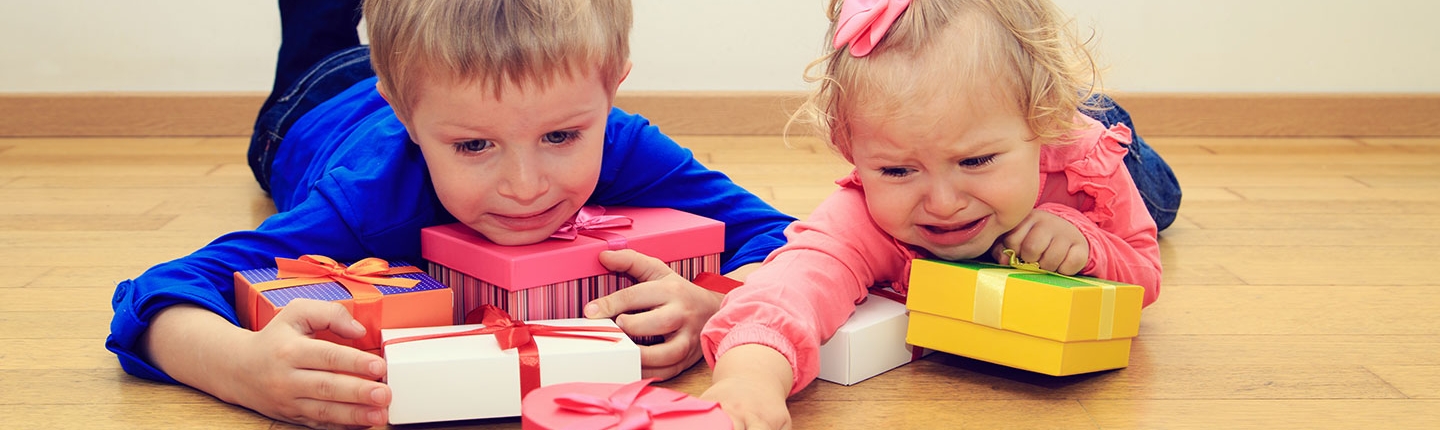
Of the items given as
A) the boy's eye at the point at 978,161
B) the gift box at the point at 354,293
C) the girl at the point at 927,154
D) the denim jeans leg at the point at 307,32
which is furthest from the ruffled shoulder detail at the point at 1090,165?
the denim jeans leg at the point at 307,32

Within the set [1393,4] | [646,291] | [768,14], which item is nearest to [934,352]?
[646,291]

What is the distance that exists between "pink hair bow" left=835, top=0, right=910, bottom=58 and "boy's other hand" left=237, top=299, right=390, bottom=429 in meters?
0.41

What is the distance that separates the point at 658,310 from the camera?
0.92 meters

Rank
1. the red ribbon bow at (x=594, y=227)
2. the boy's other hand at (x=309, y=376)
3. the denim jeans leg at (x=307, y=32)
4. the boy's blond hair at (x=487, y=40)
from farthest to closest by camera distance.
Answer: the denim jeans leg at (x=307, y=32) → the red ribbon bow at (x=594, y=227) → the boy's blond hair at (x=487, y=40) → the boy's other hand at (x=309, y=376)

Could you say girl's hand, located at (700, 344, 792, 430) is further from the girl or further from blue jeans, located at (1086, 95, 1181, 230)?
blue jeans, located at (1086, 95, 1181, 230)

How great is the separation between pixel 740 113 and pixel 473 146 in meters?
1.35

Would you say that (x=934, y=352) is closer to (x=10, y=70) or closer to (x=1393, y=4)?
(x=1393, y=4)

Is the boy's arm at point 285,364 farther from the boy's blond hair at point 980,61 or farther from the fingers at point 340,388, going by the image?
the boy's blond hair at point 980,61

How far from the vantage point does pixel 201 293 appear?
2.89ft

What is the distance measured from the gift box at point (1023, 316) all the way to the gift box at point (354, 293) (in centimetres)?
36

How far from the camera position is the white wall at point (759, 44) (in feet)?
6.92

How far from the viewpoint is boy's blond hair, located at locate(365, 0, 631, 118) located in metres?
0.88

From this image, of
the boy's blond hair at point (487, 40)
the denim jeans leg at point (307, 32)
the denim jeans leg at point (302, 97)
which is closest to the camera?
the boy's blond hair at point (487, 40)

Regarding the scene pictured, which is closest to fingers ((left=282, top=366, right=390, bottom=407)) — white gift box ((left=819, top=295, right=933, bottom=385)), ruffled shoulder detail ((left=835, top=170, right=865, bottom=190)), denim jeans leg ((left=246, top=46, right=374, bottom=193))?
Answer: white gift box ((left=819, top=295, right=933, bottom=385))
